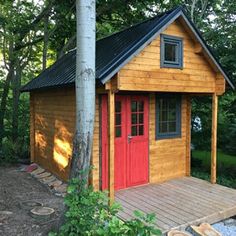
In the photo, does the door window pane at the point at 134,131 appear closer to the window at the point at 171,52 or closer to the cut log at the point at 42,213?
the window at the point at 171,52

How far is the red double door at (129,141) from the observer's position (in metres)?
6.22

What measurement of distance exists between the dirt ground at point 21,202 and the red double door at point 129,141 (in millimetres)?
1286

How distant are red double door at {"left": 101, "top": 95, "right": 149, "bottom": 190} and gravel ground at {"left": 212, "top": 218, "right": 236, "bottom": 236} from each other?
2101 mm

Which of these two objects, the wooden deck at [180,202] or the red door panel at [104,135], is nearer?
the wooden deck at [180,202]

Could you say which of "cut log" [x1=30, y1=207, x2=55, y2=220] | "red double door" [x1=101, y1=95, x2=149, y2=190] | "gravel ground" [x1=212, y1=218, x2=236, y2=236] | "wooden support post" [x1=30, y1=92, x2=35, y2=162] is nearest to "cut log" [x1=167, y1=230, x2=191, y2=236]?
"gravel ground" [x1=212, y1=218, x2=236, y2=236]

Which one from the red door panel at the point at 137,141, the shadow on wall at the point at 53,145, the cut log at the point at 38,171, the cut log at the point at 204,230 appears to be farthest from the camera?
the cut log at the point at 38,171

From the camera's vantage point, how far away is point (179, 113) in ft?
24.5

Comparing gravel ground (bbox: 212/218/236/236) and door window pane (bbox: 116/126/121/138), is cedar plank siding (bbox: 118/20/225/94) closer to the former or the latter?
door window pane (bbox: 116/126/121/138)

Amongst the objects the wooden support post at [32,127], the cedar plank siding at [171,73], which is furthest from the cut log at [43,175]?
the cedar plank siding at [171,73]

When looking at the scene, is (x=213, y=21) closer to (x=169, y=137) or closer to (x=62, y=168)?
(x=169, y=137)

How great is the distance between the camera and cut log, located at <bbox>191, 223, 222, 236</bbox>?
15.0 feet

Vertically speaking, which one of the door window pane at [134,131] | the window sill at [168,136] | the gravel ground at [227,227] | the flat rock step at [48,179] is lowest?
the gravel ground at [227,227]

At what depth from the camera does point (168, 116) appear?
288 inches

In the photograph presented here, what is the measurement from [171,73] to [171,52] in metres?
0.53
